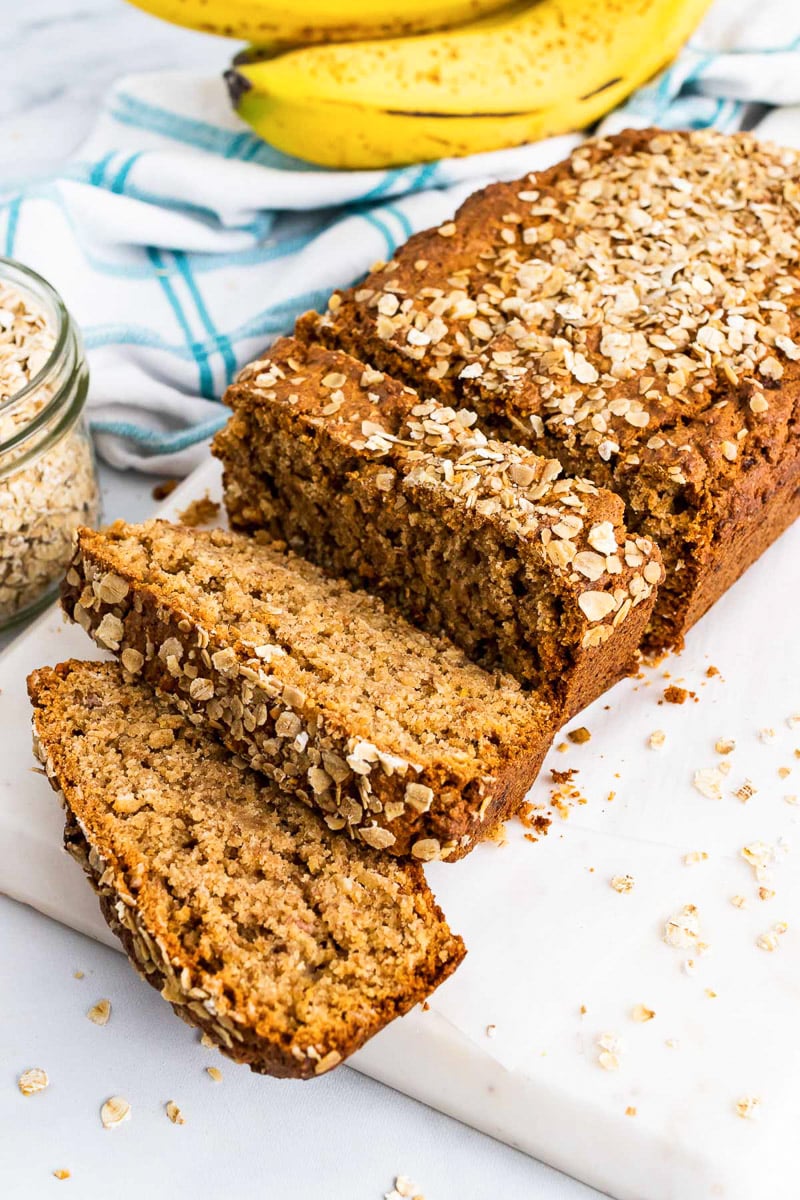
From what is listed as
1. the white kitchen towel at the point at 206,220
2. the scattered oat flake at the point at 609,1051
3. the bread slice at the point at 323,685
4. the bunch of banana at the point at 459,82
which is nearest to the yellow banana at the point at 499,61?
the bunch of banana at the point at 459,82

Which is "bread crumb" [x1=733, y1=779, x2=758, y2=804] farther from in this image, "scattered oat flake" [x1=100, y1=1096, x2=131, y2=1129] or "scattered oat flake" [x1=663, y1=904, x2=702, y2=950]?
"scattered oat flake" [x1=100, y1=1096, x2=131, y2=1129]

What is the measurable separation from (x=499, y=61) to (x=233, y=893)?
278cm

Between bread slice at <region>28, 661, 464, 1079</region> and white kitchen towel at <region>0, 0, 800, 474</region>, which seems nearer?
bread slice at <region>28, 661, 464, 1079</region>

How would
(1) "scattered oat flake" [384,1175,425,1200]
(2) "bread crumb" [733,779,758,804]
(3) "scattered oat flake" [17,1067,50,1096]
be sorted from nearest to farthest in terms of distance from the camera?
(1) "scattered oat flake" [384,1175,425,1200]
(3) "scattered oat flake" [17,1067,50,1096]
(2) "bread crumb" [733,779,758,804]

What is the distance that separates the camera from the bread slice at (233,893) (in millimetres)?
2127

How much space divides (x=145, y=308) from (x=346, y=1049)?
8.15ft

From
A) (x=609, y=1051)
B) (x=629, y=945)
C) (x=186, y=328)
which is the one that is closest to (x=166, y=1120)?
(x=609, y=1051)

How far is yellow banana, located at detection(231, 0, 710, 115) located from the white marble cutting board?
186cm

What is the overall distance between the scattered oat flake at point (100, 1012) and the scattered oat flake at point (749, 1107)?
120 centimetres

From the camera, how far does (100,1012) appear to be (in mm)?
2459

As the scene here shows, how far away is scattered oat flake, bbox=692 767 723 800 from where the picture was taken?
105 inches

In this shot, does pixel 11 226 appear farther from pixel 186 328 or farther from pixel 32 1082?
pixel 32 1082

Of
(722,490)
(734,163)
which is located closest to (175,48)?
(734,163)

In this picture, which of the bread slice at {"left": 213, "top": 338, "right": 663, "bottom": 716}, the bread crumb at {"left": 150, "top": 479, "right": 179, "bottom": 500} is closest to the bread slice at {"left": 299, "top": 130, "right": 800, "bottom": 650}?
the bread slice at {"left": 213, "top": 338, "right": 663, "bottom": 716}
